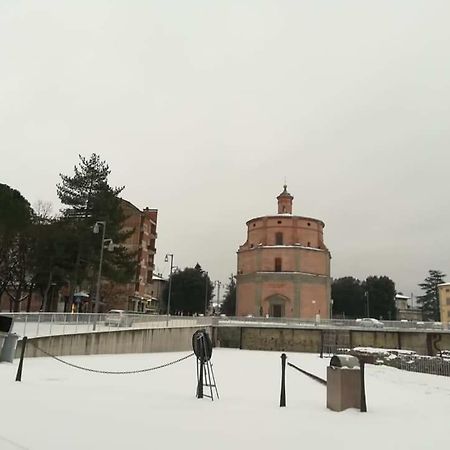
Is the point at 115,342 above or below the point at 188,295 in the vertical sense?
below

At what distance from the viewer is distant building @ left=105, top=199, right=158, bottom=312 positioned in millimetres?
54531

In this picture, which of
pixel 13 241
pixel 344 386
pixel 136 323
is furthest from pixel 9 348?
pixel 13 241

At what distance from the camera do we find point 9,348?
44.0ft

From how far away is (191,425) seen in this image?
260 inches

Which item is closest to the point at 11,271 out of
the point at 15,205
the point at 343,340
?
Result: the point at 15,205

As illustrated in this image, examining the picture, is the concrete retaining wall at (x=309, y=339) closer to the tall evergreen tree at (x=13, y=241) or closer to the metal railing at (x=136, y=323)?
Result: the metal railing at (x=136, y=323)

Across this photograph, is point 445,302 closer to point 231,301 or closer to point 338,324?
point 231,301

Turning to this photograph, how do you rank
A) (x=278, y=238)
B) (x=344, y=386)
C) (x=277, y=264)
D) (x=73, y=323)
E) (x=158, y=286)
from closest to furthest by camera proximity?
(x=344, y=386) < (x=73, y=323) < (x=277, y=264) < (x=278, y=238) < (x=158, y=286)

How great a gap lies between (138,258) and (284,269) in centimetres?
1989

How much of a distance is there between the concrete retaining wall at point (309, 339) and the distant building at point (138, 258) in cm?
1621

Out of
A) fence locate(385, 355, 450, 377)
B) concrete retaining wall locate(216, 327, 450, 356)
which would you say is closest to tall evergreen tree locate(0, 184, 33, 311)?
concrete retaining wall locate(216, 327, 450, 356)

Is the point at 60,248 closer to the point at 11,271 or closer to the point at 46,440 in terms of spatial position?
the point at 11,271

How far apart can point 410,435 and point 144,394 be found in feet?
18.5

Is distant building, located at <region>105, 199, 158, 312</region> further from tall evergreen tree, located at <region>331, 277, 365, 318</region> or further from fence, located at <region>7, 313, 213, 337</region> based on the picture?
tall evergreen tree, located at <region>331, 277, 365, 318</region>
